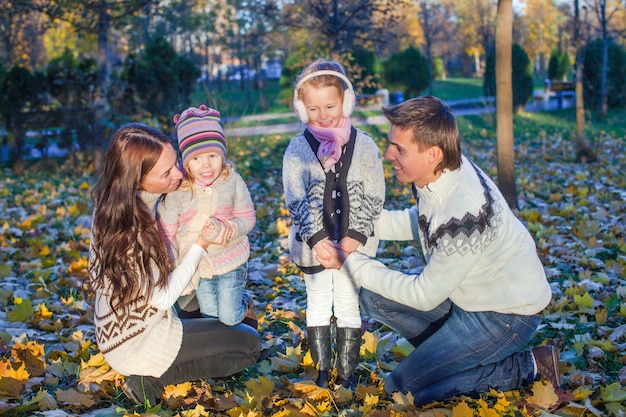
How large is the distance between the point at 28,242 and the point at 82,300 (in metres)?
1.84

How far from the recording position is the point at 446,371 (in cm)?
271

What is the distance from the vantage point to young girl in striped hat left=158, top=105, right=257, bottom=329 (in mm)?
2926

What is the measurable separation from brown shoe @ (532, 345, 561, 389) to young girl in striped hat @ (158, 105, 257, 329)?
1421 mm

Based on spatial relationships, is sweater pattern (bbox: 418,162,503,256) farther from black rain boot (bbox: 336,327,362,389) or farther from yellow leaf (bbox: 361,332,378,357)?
yellow leaf (bbox: 361,332,378,357)

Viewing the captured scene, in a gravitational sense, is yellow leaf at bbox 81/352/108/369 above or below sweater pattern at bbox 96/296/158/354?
below

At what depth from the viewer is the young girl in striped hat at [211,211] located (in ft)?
9.60

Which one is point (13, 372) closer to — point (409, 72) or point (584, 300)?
point (584, 300)

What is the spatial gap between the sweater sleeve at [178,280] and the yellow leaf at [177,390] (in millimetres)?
408

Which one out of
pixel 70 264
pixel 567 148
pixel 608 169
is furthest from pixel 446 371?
pixel 567 148

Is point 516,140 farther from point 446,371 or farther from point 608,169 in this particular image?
point 446,371

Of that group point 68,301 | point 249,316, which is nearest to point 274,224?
point 68,301

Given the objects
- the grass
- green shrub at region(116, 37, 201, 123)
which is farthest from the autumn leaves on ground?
the grass

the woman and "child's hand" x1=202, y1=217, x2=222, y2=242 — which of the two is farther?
"child's hand" x1=202, y1=217, x2=222, y2=242

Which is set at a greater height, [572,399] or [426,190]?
[426,190]
